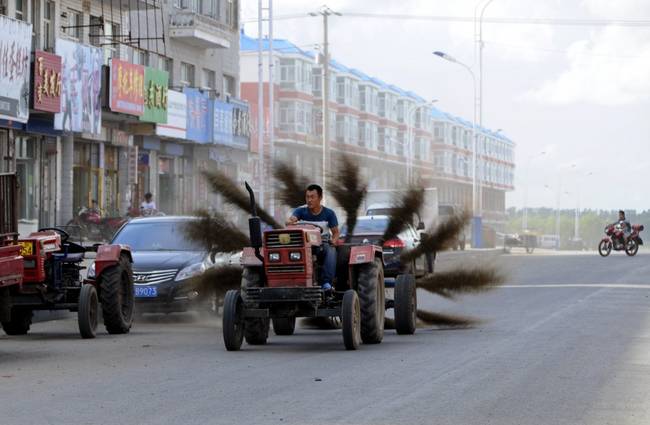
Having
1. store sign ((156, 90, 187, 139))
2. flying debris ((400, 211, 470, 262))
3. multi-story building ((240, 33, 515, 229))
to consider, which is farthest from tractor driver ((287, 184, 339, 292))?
multi-story building ((240, 33, 515, 229))

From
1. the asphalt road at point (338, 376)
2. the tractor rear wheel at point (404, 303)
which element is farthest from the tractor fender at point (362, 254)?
the tractor rear wheel at point (404, 303)

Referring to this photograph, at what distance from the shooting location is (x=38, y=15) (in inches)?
1587

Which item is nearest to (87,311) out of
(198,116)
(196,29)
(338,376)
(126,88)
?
(338,376)

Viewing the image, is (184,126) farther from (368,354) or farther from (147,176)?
(368,354)

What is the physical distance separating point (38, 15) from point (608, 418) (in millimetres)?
33195

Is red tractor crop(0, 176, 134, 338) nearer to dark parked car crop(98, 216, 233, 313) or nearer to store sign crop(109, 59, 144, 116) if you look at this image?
dark parked car crop(98, 216, 233, 313)

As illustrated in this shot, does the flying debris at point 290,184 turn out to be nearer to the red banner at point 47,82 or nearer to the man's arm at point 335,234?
the man's arm at point 335,234

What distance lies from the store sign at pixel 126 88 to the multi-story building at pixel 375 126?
87.3 feet

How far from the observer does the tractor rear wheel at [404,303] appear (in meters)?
16.8

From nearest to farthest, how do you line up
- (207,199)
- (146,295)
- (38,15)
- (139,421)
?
(139,421), (207,199), (146,295), (38,15)

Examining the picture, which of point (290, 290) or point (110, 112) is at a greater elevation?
point (110, 112)

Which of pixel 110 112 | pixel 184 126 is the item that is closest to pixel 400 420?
pixel 110 112

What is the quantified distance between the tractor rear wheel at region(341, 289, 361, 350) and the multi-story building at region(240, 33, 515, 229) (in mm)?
56208

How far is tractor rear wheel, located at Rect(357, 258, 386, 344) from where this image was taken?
15.4 meters
